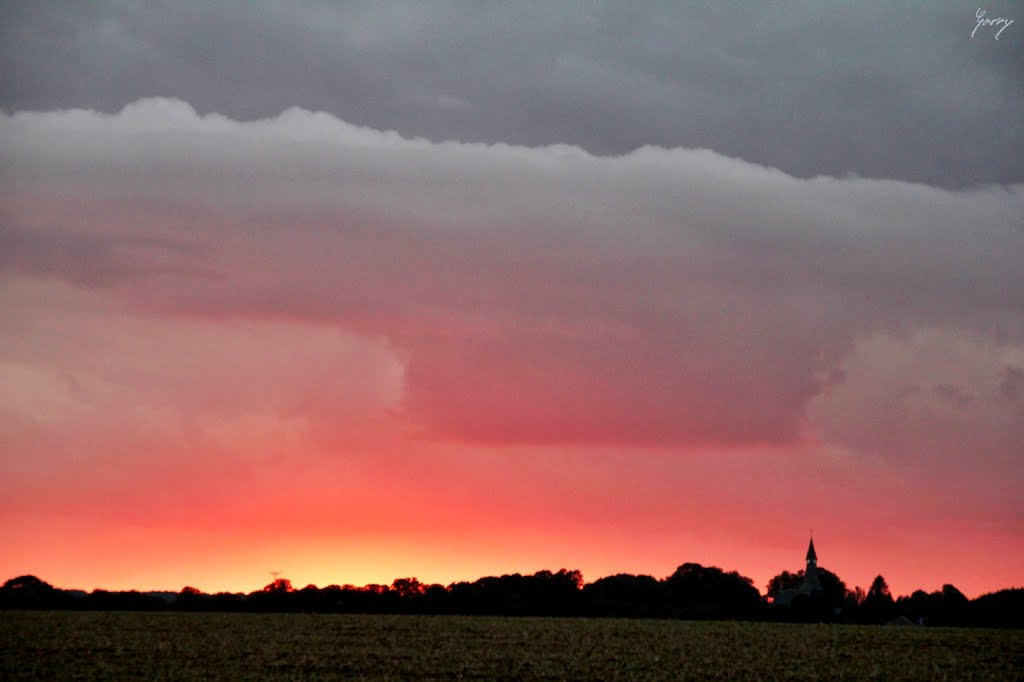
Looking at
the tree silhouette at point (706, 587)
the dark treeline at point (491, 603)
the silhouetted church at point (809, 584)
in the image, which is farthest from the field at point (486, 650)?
the silhouetted church at point (809, 584)

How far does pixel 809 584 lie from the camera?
17362 cm

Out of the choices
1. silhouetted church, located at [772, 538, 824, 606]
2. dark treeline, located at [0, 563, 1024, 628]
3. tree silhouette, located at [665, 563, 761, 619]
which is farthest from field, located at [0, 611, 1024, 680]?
silhouetted church, located at [772, 538, 824, 606]

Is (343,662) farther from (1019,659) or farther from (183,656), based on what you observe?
(1019,659)

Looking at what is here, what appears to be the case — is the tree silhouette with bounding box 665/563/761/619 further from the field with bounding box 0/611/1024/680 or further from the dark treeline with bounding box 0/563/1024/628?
the field with bounding box 0/611/1024/680

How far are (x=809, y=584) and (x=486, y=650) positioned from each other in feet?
421

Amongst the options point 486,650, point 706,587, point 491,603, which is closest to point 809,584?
point 706,587

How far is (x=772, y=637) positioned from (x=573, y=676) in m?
19.8

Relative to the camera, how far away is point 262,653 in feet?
172

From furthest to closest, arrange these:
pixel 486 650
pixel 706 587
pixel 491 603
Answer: pixel 706 587 < pixel 491 603 < pixel 486 650

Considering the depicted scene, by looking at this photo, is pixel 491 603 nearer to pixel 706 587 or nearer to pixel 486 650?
pixel 486 650

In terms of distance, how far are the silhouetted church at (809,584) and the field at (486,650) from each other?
9790 centimetres

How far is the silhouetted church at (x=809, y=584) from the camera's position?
166375 mm

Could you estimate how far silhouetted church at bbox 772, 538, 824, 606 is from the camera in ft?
546

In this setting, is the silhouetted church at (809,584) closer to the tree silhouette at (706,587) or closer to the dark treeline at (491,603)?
the tree silhouette at (706,587)
